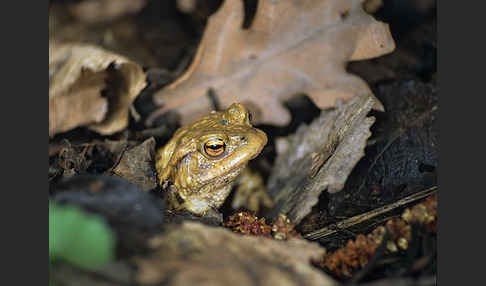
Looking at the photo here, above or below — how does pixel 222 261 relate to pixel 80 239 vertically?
below

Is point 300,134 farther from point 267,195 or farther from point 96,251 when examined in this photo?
point 96,251

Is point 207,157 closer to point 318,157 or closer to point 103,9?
point 318,157

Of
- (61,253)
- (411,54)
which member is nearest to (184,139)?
(61,253)

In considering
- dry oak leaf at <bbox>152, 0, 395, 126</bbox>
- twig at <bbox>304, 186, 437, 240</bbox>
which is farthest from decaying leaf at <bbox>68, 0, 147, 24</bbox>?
twig at <bbox>304, 186, 437, 240</bbox>

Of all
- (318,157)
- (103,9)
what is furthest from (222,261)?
(103,9)

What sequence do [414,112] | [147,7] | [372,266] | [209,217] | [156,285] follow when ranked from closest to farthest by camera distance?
[156,285], [372,266], [209,217], [414,112], [147,7]

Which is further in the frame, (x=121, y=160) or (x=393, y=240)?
(x=121, y=160)
